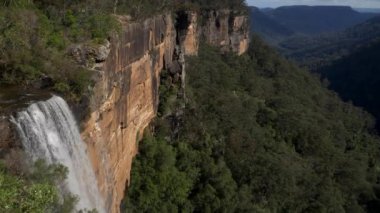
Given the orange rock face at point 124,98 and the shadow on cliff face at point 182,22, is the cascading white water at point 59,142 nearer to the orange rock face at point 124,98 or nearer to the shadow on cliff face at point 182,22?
the orange rock face at point 124,98

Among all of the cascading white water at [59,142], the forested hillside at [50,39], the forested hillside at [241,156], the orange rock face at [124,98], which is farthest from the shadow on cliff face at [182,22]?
the cascading white water at [59,142]

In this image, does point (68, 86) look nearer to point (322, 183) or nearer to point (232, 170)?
point (232, 170)

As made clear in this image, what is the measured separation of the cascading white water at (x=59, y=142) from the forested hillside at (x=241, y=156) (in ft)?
36.9

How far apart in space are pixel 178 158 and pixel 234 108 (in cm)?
1108

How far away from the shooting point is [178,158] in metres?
33.5

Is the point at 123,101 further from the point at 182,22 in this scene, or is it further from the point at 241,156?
the point at 182,22

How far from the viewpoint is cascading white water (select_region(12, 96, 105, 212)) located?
13.4 m

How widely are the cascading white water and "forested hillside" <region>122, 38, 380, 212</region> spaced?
11.3 meters

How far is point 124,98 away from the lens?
82.1ft

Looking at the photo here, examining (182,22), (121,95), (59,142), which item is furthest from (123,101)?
(182,22)

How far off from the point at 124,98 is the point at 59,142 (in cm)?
1057

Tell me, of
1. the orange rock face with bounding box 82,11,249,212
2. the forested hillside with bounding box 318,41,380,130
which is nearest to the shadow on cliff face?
the orange rock face with bounding box 82,11,249,212

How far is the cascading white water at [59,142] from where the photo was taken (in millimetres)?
13383

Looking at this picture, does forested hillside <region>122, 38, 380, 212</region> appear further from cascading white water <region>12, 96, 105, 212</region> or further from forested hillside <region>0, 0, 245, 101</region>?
cascading white water <region>12, 96, 105, 212</region>
